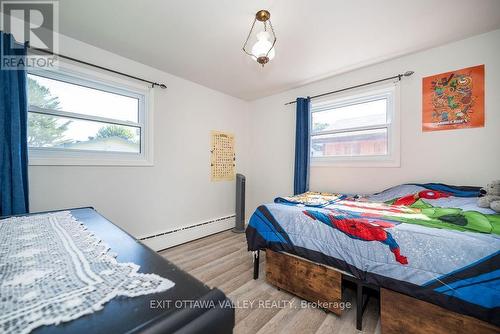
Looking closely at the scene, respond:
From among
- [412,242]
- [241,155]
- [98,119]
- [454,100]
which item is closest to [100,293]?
[412,242]

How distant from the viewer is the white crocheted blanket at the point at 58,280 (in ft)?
1.35

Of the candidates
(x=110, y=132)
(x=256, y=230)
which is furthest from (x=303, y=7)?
(x=110, y=132)

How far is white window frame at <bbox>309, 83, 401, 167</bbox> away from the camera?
2273mm

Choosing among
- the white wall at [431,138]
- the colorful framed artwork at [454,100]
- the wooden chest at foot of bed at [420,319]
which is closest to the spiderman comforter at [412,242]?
the wooden chest at foot of bed at [420,319]

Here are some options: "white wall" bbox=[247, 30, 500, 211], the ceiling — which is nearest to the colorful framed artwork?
"white wall" bbox=[247, 30, 500, 211]

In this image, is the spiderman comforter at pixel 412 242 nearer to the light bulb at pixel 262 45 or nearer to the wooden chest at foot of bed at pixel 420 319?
the wooden chest at foot of bed at pixel 420 319

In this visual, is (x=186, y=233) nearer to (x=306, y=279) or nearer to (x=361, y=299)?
(x=306, y=279)

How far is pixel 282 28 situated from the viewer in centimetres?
180

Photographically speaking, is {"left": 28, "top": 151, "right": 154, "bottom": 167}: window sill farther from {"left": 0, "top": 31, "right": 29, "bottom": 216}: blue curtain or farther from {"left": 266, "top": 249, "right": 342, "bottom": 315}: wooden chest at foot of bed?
{"left": 266, "top": 249, "right": 342, "bottom": 315}: wooden chest at foot of bed

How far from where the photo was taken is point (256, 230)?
1934 millimetres

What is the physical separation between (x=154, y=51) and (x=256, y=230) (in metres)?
2.24

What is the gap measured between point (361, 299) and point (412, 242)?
56 cm

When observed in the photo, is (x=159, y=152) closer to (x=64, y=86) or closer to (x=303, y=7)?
(x=64, y=86)

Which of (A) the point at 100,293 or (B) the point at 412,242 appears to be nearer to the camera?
(A) the point at 100,293
